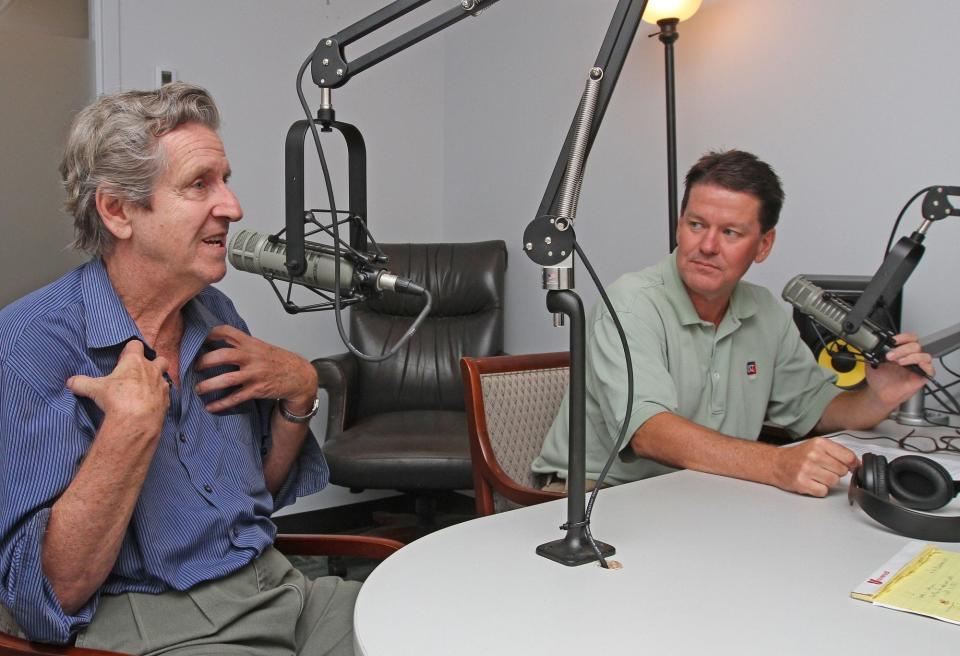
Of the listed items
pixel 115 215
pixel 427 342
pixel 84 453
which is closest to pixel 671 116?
pixel 427 342

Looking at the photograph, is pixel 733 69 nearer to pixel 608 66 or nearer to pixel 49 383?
pixel 608 66

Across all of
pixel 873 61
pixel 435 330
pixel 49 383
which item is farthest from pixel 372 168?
pixel 49 383

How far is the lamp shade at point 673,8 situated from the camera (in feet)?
7.99

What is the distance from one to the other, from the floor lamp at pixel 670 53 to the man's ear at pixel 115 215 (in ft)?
5.66

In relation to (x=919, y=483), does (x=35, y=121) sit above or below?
above

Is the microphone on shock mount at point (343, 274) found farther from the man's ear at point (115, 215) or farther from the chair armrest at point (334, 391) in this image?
the chair armrest at point (334, 391)

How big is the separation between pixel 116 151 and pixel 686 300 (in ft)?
3.55

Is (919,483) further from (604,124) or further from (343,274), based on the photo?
(604,124)

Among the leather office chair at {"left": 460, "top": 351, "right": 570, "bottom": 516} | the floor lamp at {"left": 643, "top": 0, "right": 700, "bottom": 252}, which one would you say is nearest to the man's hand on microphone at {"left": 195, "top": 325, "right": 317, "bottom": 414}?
the leather office chair at {"left": 460, "top": 351, "right": 570, "bottom": 516}

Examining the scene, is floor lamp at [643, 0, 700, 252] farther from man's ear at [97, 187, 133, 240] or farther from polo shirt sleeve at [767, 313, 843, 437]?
man's ear at [97, 187, 133, 240]

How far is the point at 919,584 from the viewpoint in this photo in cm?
93

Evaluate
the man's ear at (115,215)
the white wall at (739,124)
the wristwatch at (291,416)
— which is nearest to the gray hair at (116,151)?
the man's ear at (115,215)

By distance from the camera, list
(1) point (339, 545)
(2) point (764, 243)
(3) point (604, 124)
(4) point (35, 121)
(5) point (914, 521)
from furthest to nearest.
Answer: (3) point (604, 124) → (4) point (35, 121) → (2) point (764, 243) → (1) point (339, 545) → (5) point (914, 521)

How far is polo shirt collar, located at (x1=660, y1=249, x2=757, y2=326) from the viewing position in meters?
1.69
